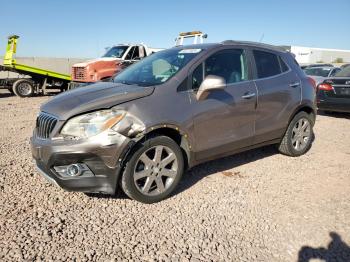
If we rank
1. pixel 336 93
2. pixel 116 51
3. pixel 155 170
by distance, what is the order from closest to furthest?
pixel 155 170 < pixel 336 93 < pixel 116 51

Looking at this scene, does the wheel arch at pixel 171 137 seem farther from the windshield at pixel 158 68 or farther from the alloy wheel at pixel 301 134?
the alloy wheel at pixel 301 134

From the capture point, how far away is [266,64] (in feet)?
15.9

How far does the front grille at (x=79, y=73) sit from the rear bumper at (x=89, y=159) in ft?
29.6

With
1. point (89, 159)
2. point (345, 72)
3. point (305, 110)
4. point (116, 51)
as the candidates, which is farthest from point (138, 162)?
point (116, 51)

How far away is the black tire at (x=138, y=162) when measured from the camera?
11.2ft

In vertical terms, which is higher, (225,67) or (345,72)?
(225,67)

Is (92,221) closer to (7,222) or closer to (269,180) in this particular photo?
(7,222)

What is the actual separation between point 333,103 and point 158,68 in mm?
6515

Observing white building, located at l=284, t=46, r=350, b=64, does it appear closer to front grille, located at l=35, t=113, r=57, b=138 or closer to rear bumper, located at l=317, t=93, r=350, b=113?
rear bumper, located at l=317, t=93, r=350, b=113

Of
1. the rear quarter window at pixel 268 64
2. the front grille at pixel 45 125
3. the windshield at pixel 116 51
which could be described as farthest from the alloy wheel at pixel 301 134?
the windshield at pixel 116 51

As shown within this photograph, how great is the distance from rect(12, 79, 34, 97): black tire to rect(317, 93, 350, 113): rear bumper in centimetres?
1184

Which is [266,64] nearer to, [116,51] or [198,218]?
[198,218]

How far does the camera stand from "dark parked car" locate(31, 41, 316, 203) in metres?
3.30

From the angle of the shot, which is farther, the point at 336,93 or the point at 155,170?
the point at 336,93
